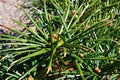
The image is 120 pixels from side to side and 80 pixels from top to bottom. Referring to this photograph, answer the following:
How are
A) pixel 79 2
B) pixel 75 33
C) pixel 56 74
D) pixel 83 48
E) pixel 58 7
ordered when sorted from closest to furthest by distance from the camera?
1. pixel 83 48
2. pixel 56 74
3. pixel 75 33
4. pixel 58 7
5. pixel 79 2

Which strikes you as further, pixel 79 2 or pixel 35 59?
pixel 79 2

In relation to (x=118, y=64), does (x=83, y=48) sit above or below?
above

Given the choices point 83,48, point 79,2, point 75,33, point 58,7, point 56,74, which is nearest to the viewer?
point 83,48

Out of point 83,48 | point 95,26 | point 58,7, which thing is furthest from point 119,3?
point 83,48

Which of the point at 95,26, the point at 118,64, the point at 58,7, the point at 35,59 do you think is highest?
the point at 58,7

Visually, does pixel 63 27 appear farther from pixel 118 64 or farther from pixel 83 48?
pixel 118 64

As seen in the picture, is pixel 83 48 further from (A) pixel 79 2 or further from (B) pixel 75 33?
(A) pixel 79 2

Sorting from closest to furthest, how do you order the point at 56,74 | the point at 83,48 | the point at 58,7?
the point at 83,48
the point at 56,74
the point at 58,7

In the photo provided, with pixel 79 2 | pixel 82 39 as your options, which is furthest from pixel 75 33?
pixel 79 2

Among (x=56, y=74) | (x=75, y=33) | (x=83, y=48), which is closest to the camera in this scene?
(x=83, y=48)
